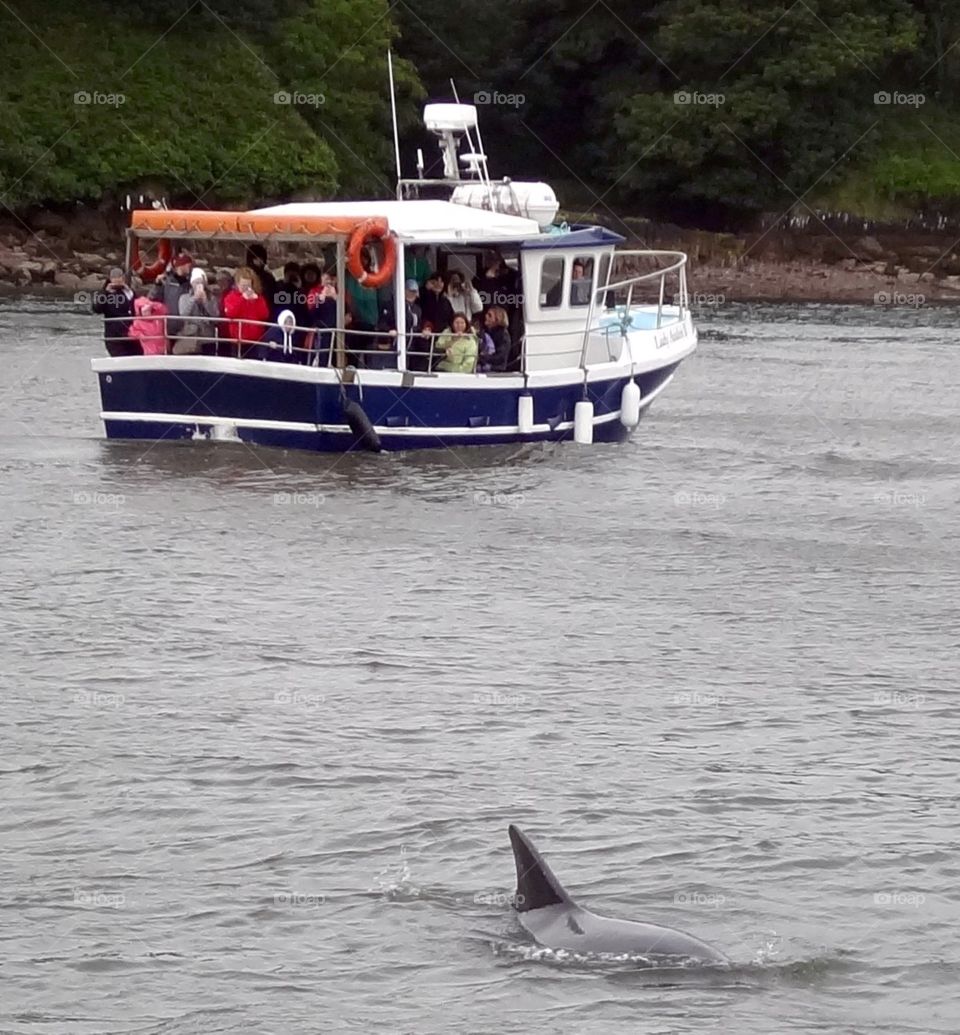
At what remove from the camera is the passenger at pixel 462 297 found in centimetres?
3412

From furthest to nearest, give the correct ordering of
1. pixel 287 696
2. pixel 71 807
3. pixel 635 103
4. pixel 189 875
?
pixel 635 103 < pixel 287 696 < pixel 71 807 < pixel 189 875

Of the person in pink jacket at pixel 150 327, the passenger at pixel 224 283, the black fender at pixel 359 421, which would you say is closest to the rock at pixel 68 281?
the passenger at pixel 224 283

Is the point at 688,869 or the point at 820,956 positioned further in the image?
the point at 688,869

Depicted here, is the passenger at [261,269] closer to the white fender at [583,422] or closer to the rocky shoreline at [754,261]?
the white fender at [583,422]

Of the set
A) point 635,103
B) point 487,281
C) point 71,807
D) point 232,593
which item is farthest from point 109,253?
point 71,807

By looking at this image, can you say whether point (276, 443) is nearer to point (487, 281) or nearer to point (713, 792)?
point (487, 281)

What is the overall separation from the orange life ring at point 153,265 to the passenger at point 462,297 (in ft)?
16.1

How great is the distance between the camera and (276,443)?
110 ft

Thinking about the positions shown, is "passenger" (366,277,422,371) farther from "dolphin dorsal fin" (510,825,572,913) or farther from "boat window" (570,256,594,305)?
"dolphin dorsal fin" (510,825,572,913)

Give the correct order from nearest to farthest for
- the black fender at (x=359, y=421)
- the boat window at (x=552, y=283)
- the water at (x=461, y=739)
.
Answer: the water at (x=461, y=739), the black fender at (x=359, y=421), the boat window at (x=552, y=283)

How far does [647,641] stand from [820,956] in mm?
8293

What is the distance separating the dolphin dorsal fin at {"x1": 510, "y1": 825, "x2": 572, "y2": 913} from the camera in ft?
45.8

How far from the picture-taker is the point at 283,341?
3297 cm

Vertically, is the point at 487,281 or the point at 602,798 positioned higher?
the point at 487,281
